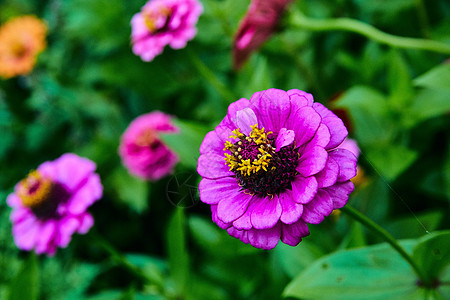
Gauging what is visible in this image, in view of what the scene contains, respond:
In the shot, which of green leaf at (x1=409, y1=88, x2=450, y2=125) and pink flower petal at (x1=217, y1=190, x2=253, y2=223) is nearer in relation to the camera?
pink flower petal at (x1=217, y1=190, x2=253, y2=223)

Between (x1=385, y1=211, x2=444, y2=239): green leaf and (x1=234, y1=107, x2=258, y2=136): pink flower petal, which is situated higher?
(x1=234, y1=107, x2=258, y2=136): pink flower petal

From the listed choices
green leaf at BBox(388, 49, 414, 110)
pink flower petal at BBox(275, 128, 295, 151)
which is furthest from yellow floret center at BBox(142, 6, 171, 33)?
pink flower petal at BBox(275, 128, 295, 151)

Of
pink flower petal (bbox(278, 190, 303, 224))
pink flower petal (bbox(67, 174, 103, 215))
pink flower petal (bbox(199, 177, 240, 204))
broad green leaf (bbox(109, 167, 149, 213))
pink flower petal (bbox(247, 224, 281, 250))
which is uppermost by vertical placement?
pink flower petal (bbox(199, 177, 240, 204))

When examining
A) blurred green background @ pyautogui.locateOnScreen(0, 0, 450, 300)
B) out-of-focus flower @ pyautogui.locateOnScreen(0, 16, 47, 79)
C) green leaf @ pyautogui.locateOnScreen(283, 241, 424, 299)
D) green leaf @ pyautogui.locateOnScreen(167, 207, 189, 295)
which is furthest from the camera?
out-of-focus flower @ pyautogui.locateOnScreen(0, 16, 47, 79)

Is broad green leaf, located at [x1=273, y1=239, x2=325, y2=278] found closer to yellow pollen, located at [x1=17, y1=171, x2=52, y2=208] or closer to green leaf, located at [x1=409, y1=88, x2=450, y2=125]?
green leaf, located at [x1=409, y1=88, x2=450, y2=125]

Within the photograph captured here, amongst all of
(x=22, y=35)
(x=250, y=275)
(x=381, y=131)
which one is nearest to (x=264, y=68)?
(x=381, y=131)

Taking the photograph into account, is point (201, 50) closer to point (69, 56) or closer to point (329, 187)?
point (69, 56)

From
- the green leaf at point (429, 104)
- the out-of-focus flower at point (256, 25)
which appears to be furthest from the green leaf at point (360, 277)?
the out-of-focus flower at point (256, 25)
